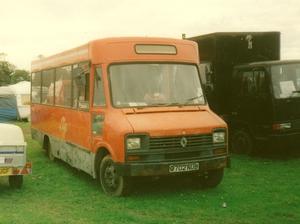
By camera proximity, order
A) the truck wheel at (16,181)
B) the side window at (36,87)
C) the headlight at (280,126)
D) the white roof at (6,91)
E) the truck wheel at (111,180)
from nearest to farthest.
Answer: the truck wheel at (111,180) → the truck wheel at (16,181) → the headlight at (280,126) → the side window at (36,87) → the white roof at (6,91)

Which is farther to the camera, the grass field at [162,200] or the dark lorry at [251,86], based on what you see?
the dark lorry at [251,86]

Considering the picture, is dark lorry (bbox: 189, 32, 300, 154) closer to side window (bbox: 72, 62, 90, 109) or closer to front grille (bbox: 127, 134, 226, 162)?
front grille (bbox: 127, 134, 226, 162)

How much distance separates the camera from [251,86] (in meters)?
13.8

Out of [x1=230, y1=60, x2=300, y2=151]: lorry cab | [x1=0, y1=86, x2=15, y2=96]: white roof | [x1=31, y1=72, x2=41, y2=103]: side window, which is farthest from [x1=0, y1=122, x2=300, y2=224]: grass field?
[x1=0, y1=86, x2=15, y2=96]: white roof

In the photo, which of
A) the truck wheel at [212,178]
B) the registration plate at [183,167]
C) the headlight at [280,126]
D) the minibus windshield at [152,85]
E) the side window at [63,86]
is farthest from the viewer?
the headlight at [280,126]

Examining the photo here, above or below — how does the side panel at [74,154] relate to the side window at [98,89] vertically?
below

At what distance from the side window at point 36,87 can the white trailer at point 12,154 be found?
543 centimetres

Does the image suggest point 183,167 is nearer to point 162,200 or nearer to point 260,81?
point 162,200

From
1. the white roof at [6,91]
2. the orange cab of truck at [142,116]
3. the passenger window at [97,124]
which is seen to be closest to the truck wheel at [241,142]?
the orange cab of truck at [142,116]

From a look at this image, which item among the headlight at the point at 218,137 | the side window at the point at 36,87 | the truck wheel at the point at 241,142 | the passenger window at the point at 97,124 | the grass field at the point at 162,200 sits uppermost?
the side window at the point at 36,87

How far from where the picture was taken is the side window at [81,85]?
10524 millimetres

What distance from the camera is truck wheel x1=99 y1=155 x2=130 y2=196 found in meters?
9.38

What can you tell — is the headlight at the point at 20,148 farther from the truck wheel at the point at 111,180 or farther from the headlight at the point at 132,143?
the headlight at the point at 132,143

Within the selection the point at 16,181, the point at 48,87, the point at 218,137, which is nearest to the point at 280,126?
the point at 218,137
